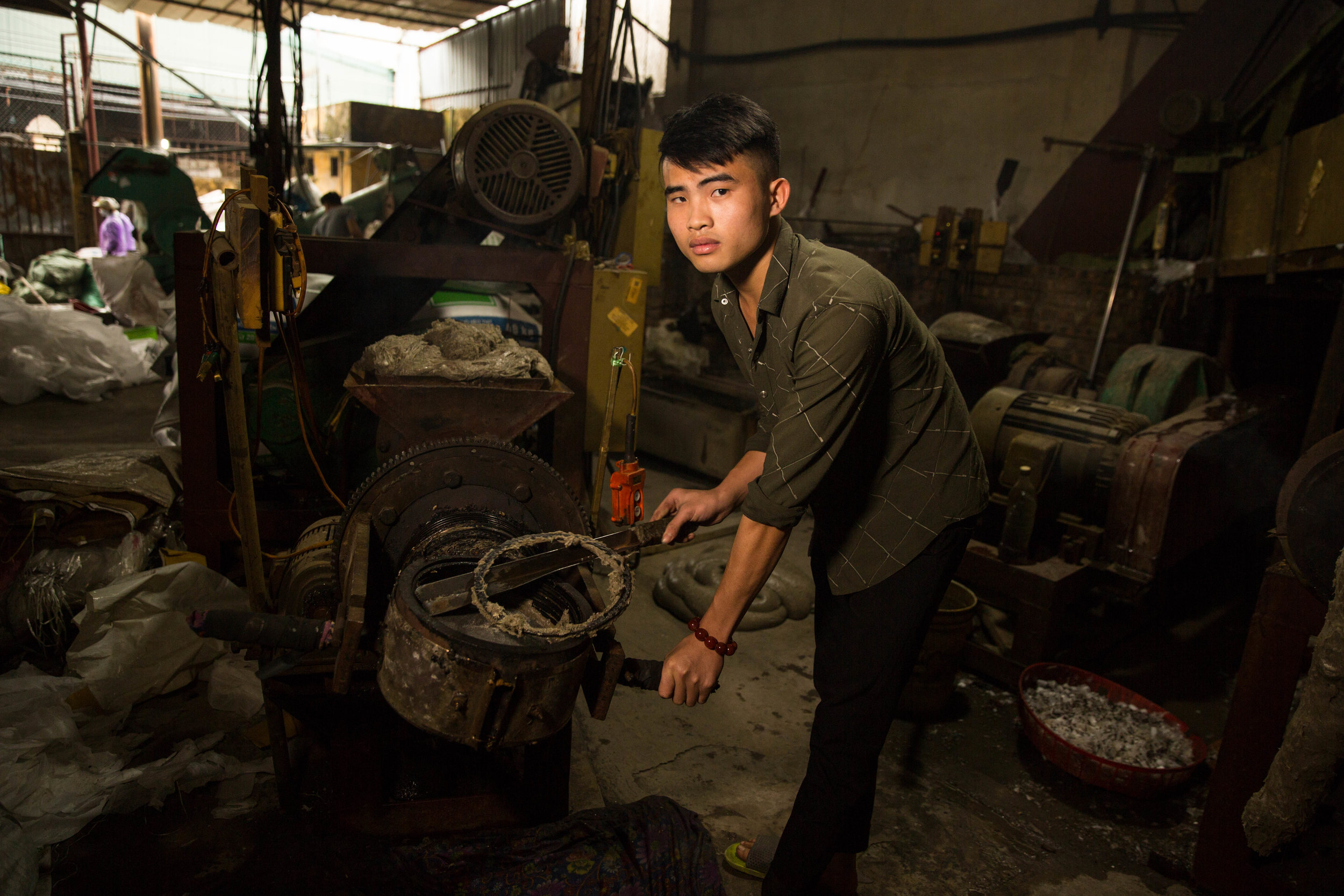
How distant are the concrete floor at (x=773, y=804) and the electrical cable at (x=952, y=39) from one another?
17.3 ft

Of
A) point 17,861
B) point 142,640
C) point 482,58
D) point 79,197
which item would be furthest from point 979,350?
point 482,58

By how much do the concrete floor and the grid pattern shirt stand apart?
119cm

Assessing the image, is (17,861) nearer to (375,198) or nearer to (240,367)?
(240,367)

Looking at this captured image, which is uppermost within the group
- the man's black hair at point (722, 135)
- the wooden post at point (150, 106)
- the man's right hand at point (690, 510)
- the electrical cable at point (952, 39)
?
the electrical cable at point (952, 39)

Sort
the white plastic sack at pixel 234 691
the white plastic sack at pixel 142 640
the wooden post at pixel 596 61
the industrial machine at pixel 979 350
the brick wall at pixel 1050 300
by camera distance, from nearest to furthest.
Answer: the white plastic sack at pixel 142 640
the white plastic sack at pixel 234 691
the wooden post at pixel 596 61
the industrial machine at pixel 979 350
the brick wall at pixel 1050 300

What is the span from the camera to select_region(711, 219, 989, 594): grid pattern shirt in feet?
4.68

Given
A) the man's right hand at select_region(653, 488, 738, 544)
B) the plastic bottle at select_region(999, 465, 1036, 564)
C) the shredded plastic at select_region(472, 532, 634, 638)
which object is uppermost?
the man's right hand at select_region(653, 488, 738, 544)

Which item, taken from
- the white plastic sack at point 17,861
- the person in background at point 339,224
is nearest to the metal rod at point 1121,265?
the white plastic sack at point 17,861

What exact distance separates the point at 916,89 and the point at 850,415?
8.24m

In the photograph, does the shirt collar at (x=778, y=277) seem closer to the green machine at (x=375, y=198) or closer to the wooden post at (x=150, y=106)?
the green machine at (x=375, y=198)

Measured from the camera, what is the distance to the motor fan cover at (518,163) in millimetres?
3516

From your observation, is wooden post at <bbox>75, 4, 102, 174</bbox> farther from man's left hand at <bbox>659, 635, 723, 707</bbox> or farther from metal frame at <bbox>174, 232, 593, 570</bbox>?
man's left hand at <bbox>659, 635, 723, 707</bbox>

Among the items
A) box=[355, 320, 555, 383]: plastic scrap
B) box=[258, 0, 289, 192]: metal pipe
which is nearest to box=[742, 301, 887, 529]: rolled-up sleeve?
box=[355, 320, 555, 383]: plastic scrap

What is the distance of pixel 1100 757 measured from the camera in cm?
265
